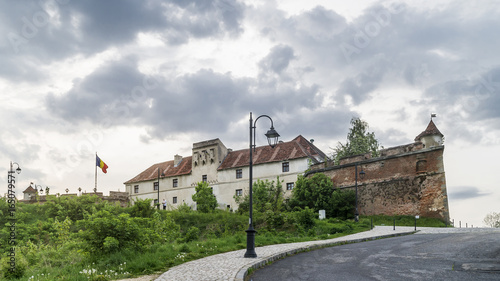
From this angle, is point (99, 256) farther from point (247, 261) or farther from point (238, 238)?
point (238, 238)

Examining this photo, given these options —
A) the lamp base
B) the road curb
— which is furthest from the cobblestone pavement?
the lamp base

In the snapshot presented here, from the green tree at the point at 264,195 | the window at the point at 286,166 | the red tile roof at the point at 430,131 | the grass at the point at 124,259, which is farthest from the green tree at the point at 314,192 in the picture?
the grass at the point at 124,259

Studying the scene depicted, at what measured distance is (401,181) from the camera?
130 feet

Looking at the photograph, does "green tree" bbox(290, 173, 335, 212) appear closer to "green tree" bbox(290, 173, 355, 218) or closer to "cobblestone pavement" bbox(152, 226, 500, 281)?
"green tree" bbox(290, 173, 355, 218)

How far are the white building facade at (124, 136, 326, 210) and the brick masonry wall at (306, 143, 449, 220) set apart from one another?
6.37 meters

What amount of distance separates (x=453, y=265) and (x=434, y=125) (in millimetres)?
30147

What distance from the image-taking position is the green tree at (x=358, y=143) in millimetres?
57031

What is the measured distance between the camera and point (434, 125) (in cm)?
3975

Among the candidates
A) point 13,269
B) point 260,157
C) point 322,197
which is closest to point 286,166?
point 260,157

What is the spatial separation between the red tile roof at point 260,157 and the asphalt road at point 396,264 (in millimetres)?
31127

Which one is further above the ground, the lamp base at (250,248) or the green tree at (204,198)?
the green tree at (204,198)

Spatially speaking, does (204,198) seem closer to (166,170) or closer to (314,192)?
(166,170)

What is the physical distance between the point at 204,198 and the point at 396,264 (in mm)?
39167

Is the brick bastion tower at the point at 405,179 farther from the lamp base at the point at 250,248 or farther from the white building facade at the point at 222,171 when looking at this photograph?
the lamp base at the point at 250,248
